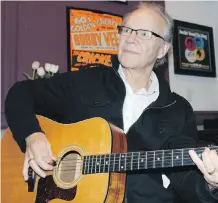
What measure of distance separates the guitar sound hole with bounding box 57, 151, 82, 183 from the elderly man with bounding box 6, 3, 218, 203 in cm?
4

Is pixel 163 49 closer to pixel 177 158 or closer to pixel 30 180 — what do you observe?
pixel 177 158

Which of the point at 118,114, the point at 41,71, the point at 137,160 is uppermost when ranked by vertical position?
the point at 41,71

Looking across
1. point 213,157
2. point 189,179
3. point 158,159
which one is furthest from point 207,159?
point 189,179

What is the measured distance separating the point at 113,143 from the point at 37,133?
0.31m

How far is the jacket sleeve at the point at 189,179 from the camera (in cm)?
100

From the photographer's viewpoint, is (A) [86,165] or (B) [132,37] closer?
(A) [86,165]

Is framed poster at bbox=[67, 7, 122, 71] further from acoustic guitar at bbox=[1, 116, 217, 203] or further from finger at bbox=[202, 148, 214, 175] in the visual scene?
finger at bbox=[202, 148, 214, 175]

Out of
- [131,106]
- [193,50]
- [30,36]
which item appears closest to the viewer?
[131,106]

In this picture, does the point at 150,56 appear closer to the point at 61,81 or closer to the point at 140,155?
the point at 61,81

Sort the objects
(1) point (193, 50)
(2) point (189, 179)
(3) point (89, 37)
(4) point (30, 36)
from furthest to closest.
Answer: (1) point (193, 50)
(3) point (89, 37)
(4) point (30, 36)
(2) point (189, 179)

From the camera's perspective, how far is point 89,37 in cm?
215

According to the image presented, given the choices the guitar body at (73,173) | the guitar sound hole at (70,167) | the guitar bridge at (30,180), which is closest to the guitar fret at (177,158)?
the guitar body at (73,173)

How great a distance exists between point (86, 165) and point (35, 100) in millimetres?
397

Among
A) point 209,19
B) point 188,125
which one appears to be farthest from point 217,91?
point 188,125
